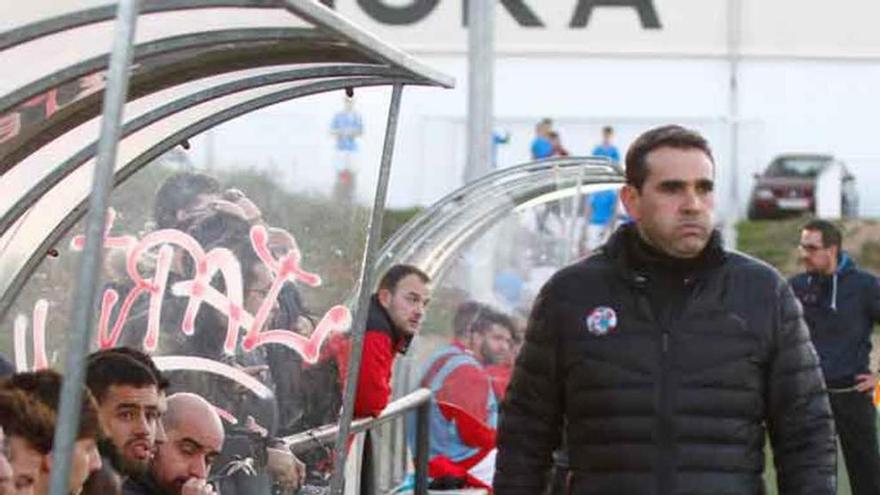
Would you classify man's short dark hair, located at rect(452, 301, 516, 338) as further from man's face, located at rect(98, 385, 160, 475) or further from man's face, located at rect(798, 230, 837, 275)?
man's face, located at rect(98, 385, 160, 475)

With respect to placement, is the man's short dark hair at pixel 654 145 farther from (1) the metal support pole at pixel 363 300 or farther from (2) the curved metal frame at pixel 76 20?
(2) the curved metal frame at pixel 76 20

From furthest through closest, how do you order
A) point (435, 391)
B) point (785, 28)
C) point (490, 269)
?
point (785, 28)
point (490, 269)
point (435, 391)

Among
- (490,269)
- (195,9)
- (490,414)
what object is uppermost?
(490,269)

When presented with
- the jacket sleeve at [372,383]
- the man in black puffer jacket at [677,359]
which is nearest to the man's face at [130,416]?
the man in black puffer jacket at [677,359]

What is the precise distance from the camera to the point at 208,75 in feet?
23.6

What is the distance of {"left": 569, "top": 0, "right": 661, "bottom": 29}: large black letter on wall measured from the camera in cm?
5356

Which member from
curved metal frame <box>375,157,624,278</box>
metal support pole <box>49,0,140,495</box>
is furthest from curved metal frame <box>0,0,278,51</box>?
curved metal frame <box>375,157,624,278</box>

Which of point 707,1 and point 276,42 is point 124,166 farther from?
point 707,1

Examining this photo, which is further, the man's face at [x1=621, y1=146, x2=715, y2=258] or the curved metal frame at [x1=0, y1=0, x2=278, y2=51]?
the man's face at [x1=621, y1=146, x2=715, y2=258]

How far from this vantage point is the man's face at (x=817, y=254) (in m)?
15.2

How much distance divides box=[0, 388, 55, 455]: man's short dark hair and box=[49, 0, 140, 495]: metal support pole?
1355 mm

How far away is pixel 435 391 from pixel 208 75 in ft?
24.8

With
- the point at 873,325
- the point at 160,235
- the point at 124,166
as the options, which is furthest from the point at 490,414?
the point at 124,166

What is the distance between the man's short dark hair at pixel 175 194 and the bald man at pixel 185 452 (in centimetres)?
126
